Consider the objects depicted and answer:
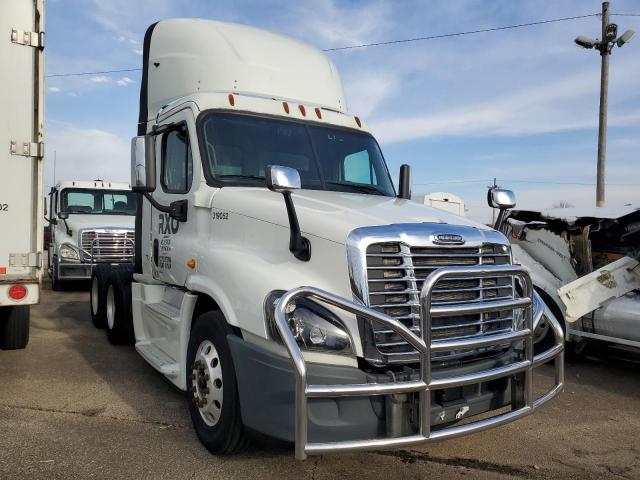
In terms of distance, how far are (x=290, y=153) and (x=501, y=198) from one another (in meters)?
1.76

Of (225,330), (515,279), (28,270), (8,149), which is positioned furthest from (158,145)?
(515,279)

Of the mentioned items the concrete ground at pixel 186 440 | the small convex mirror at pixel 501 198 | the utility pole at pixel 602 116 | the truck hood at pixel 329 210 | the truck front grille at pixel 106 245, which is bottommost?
the concrete ground at pixel 186 440

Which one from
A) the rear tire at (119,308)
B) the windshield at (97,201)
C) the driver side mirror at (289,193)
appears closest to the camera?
the driver side mirror at (289,193)

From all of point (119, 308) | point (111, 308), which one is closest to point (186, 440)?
point (119, 308)

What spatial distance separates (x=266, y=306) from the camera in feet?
10.4

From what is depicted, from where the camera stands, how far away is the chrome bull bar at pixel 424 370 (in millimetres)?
2711

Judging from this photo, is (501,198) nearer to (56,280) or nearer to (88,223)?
(88,223)

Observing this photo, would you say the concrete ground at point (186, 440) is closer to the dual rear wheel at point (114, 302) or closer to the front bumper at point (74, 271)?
the dual rear wheel at point (114, 302)

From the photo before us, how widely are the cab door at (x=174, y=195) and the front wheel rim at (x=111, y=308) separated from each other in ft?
6.70

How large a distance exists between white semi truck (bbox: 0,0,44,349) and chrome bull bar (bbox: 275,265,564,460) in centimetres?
322

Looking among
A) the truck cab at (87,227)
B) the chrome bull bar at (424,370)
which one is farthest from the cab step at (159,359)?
the truck cab at (87,227)

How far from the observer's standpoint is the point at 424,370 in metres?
2.87

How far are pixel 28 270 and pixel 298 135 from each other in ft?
8.82

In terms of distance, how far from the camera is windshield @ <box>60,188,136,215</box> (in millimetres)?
12711
